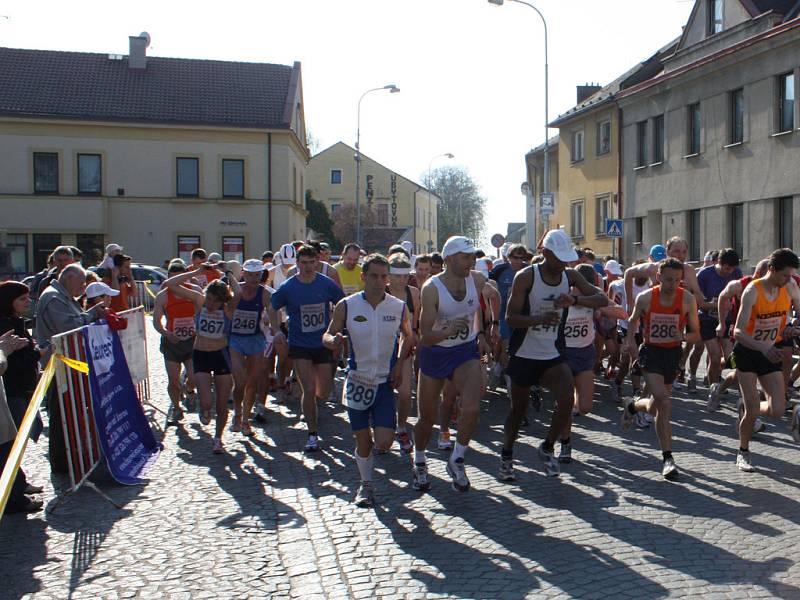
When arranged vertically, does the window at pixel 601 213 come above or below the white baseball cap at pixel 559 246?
above

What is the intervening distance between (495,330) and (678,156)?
25.0 meters

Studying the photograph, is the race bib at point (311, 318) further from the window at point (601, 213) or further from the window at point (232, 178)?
the window at point (232, 178)

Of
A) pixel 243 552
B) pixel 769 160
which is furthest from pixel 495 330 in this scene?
pixel 769 160

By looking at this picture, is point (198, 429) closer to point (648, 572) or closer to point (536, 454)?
point (536, 454)

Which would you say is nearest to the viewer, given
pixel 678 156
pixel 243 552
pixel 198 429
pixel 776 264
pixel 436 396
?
pixel 243 552

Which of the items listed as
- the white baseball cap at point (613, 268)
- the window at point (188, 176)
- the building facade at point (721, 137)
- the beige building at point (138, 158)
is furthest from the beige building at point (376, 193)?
the white baseball cap at point (613, 268)

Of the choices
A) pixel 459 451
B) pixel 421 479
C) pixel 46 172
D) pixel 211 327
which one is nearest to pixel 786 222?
pixel 211 327

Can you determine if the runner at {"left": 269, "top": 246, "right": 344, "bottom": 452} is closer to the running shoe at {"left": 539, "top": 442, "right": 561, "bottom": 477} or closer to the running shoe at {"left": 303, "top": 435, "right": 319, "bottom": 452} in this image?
the running shoe at {"left": 303, "top": 435, "right": 319, "bottom": 452}

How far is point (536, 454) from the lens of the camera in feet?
29.0

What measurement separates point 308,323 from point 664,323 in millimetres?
3343

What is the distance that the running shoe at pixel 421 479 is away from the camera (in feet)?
24.5

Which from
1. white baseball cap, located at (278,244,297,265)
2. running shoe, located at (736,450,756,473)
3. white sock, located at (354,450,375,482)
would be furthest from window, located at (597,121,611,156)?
white sock, located at (354,450,375,482)

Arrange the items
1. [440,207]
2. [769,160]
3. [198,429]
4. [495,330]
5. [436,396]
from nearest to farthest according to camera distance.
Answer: [436,396]
[495,330]
[198,429]
[769,160]
[440,207]

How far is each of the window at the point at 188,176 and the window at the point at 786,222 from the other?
28719 millimetres
